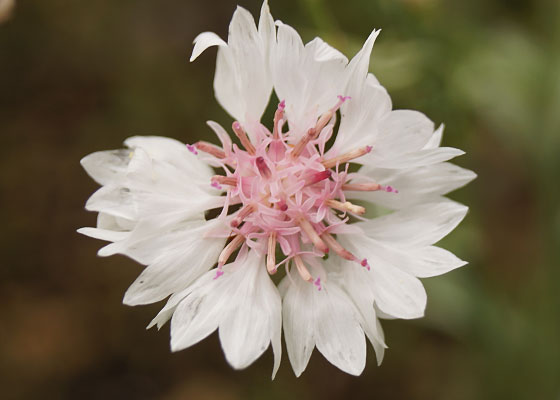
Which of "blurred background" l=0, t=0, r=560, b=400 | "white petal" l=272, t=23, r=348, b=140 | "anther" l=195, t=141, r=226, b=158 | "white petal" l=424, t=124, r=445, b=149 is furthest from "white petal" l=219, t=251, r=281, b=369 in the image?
"blurred background" l=0, t=0, r=560, b=400

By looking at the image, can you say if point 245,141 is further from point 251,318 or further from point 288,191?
point 251,318

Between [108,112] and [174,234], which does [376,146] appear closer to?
[174,234]

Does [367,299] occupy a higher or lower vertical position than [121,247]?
lower

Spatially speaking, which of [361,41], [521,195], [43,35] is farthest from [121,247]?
[521,195]

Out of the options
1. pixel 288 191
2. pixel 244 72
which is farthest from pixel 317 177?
pixel 244 72

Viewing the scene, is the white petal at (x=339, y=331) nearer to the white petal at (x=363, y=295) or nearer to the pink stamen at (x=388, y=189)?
the white petal at (x=363, y=295)
